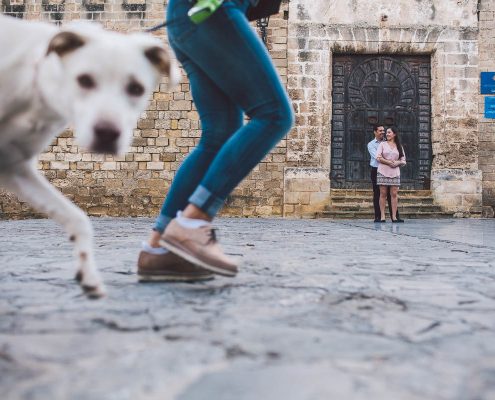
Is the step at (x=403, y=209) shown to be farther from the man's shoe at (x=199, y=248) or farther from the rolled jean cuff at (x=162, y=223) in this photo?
the man's shoe at (x=199, y=248)

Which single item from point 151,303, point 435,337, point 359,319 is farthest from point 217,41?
point 435,337

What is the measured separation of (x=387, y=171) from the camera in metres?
9.66

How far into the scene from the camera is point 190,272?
2439 mm

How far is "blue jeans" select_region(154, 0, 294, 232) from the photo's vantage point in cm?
226

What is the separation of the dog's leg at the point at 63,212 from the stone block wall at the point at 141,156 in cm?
1102

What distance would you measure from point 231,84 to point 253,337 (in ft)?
3.93

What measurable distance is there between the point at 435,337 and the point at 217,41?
1419 mm

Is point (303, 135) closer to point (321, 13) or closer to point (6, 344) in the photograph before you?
point (321, 13)

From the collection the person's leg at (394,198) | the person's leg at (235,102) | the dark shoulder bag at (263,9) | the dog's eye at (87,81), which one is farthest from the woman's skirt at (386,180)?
the dog's eye at (87,81)

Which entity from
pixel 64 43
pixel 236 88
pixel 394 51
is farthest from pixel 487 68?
pixel 64 43

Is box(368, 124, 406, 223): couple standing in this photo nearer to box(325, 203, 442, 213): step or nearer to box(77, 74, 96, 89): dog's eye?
box(325, 203, 442, 213): step

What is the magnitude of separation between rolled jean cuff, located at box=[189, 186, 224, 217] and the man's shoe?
0.08m

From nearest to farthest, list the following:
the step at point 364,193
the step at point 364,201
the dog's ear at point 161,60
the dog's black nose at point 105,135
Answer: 1. the dog's black nose at point 105,135
2. the dog's ear at point 161,60
3. the step at point 364,201
4. the step at point 364,193

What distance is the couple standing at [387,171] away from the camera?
9648mm
